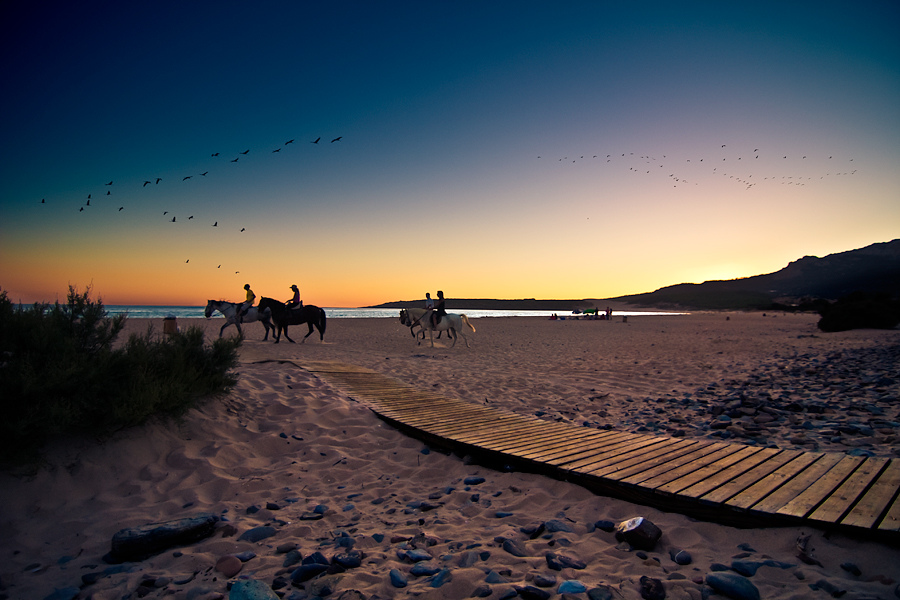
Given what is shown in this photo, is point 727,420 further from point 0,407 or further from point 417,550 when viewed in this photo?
point 0,407

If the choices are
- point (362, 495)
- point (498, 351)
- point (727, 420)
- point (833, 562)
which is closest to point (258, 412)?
point (362, 495)

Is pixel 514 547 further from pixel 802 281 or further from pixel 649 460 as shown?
pixel 802 281

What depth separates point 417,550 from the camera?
291cm

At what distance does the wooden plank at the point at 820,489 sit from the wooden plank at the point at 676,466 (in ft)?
2.60

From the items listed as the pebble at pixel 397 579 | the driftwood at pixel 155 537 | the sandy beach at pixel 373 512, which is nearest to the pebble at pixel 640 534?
the sandy beach at pixel 373 512

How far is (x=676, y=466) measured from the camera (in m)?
3.87

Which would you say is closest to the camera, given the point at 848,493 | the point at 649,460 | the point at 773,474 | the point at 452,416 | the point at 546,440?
the point at 848,493

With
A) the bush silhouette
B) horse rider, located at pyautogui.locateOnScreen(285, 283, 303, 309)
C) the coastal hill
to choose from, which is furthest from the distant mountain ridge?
horse rider, located at pyautogui.locateOnScreen(285, 283, 303, 309)

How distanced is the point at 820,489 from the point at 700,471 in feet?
2.65

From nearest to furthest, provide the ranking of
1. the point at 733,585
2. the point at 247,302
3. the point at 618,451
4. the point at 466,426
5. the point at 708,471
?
1. the point at 733,585
2. the point at 708,471
3. the point at 618,451
4. the point at 466,426
5. the point at 247,302

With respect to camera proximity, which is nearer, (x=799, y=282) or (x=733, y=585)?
(x=733, y=585)

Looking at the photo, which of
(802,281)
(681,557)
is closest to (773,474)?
(681,557)

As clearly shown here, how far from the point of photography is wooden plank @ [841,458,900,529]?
2.66m

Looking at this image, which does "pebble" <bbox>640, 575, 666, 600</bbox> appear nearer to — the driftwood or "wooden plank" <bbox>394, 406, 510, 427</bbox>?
the driftwood
